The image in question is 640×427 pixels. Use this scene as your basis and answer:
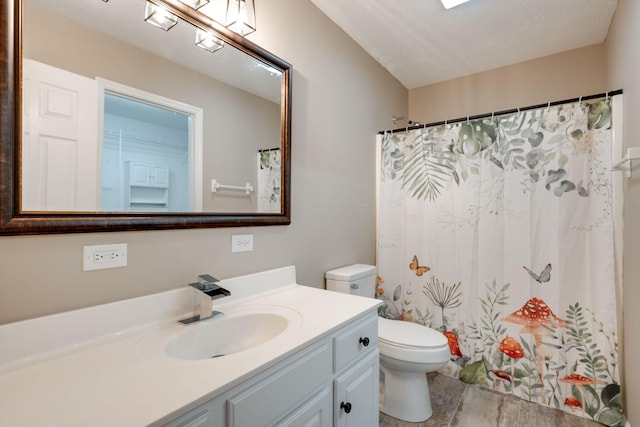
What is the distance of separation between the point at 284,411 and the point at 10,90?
1.19 m

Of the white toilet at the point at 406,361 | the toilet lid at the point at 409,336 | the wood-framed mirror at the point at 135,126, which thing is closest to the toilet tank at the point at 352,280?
the white toilet at the point at 406,361

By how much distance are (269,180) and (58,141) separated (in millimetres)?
862

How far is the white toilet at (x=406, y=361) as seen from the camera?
1.71 meters

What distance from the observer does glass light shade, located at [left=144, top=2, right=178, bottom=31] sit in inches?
45.9

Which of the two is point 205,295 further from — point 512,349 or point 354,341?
point 512,349

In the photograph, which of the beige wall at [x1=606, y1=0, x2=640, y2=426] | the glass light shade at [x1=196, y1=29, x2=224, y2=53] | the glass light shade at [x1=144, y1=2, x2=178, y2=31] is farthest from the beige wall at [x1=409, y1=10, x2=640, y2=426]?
the glass light shade at [x1=144, y1=2, x2=178, y2=31]

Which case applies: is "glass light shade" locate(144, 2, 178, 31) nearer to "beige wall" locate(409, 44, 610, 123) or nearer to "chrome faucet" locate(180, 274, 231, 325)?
"chrome faucet" locate(180, 274, 231, 325)

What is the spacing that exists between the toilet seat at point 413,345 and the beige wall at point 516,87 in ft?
6.62

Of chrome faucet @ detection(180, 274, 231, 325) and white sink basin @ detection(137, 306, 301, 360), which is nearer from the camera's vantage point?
white sink basin @ detection(137, 306, 301, 360)

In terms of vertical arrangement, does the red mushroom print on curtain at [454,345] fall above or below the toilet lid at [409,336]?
below

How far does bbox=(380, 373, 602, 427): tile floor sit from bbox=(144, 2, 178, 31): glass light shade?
2.22 metres

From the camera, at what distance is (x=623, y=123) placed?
168 centimetres

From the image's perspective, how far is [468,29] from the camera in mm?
2129

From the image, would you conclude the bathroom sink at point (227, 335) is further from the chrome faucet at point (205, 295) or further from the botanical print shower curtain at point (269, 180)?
the botanical print shower curtain at point (269, 180)
